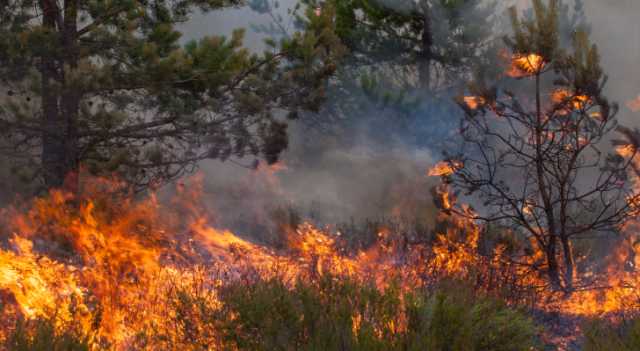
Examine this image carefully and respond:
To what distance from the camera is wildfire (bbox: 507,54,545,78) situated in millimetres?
7520

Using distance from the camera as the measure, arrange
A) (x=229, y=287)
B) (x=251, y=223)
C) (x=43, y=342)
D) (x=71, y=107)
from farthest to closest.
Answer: (x=251, y=223)
(x=71, y=107)
(x=229, y=287)
(x=43, y=342)

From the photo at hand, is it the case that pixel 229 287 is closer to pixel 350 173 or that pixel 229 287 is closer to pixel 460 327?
pixel 460 327

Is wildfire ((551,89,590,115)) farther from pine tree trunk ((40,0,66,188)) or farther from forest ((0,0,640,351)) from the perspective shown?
pine tree trunk ((40,0,66,188))

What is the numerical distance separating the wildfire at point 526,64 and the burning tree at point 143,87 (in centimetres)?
233

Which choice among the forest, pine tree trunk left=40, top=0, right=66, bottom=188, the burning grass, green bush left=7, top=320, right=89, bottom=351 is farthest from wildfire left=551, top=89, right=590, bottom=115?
pine tree trunk left=40, top=0, right=66, bottom=188

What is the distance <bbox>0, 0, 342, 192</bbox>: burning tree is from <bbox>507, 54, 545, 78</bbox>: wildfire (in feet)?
7.64

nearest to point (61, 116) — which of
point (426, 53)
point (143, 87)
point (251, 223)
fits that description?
point (143, 87)

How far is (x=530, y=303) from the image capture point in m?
6.82

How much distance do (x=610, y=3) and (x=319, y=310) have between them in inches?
1100

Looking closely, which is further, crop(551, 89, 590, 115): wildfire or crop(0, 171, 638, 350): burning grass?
crop(551, 89, 590, 115): wildfire

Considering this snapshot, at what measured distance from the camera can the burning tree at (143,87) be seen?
836cm

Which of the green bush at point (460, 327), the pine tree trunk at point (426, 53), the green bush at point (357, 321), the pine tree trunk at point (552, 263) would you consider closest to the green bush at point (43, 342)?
the green bush at point (357, 321)

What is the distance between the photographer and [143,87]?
27.7 ft

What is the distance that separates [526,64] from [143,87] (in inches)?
186
